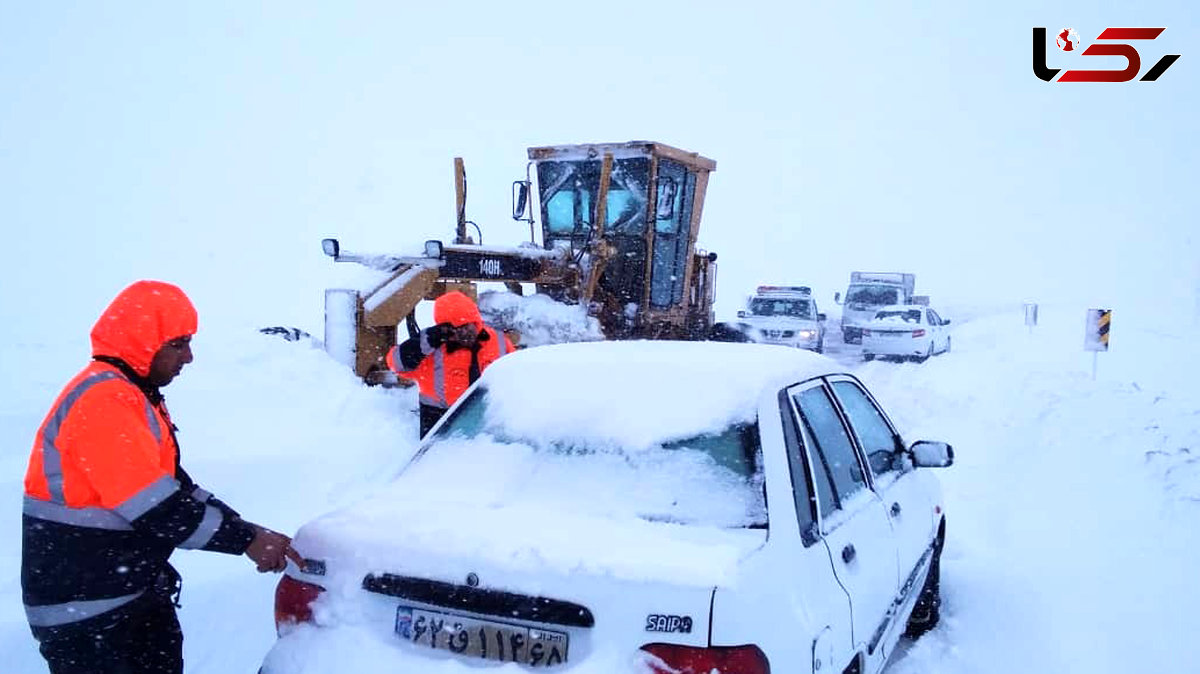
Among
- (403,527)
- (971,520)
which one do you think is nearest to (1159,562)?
(971,520)

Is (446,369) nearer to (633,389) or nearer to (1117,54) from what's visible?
(633,389)

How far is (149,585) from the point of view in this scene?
2830 millimetres

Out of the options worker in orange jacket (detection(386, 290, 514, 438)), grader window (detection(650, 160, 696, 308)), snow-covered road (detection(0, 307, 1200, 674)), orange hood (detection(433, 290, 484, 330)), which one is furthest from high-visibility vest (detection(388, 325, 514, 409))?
grader window (detection(650, 160, 696, 308))

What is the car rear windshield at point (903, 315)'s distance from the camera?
20.7 metres

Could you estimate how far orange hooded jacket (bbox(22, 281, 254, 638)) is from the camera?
2.57 metres

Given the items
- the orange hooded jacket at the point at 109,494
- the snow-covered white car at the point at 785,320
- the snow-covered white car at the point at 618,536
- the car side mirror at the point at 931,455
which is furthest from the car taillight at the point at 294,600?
the snow-covered white car at the point at 785,320

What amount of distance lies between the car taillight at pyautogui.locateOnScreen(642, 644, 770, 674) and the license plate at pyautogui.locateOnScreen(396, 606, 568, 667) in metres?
0.28

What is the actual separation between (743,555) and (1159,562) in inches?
170

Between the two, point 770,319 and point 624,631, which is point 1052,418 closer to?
point 770,319

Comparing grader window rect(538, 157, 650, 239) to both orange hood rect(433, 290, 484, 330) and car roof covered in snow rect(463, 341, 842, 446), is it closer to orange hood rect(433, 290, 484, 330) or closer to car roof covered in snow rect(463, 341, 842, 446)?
orange hood rect(433, 290, 484, 330)

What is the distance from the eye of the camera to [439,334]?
19.7 feet

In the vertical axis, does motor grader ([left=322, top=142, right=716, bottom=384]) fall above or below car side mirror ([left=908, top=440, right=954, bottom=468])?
above

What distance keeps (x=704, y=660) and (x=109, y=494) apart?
1.76 m

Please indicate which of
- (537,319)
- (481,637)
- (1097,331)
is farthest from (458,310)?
(1097,331)
